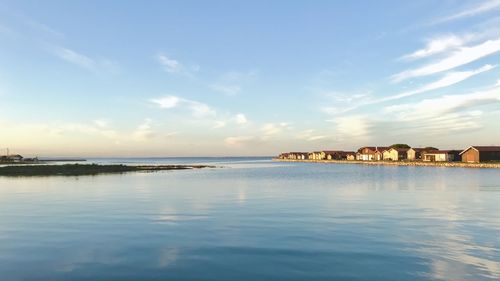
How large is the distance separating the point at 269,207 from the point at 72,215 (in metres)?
14.3

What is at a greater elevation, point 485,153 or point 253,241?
point 485,153

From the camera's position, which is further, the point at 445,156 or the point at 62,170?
the point at 445,156

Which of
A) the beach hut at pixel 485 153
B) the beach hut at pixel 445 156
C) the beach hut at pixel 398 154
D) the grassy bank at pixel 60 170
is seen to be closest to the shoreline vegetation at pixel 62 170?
the grassy bank at pixel 60 170

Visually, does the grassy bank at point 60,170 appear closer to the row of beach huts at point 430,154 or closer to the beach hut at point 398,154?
the row of beach huts at point 430,154

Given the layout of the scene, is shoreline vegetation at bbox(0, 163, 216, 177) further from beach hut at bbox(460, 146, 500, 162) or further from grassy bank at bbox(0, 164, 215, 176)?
beach hut at bbox(460, 146, 500, 162)

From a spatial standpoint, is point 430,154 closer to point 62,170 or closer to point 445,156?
point 445,156

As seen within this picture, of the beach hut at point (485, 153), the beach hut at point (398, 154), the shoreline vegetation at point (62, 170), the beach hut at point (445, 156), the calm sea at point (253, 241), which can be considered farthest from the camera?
the beach hut at point (398, 154)

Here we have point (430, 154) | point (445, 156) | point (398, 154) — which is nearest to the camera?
point (445, 156)

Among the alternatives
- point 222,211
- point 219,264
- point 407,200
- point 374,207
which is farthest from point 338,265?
point 407,200

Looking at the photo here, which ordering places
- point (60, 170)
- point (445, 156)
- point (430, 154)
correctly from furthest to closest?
point (430, 154) < point (445, 156) < point (60, 170)

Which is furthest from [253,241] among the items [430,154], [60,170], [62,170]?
[430,154]

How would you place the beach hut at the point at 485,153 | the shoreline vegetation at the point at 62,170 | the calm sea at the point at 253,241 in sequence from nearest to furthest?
the calm sea at the point at 253,241, the shoreline vegetation at the point at 62,170, the beach hut at the point at 485,153

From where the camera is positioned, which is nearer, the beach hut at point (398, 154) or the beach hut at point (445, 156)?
the beach hut at point (445, 156)

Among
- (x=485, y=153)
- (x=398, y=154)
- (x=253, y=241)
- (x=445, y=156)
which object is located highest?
(x=398, y=154)
